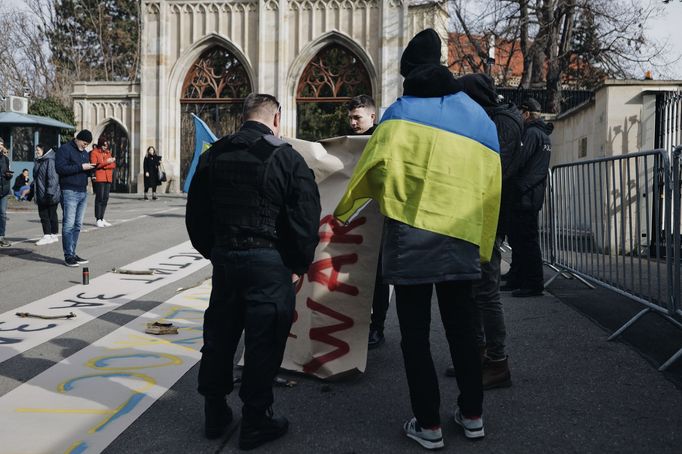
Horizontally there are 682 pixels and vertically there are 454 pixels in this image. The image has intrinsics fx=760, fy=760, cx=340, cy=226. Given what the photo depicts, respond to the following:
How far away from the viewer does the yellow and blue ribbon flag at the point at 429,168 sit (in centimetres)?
357

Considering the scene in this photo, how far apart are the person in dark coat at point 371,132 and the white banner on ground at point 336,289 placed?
468mm

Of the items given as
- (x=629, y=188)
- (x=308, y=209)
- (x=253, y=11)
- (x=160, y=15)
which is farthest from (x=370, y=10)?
(x=308, y=209)

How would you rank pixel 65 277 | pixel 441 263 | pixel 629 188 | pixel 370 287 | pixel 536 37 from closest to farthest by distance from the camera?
pixel 441 263 < pixel 370 287 < pixel 629 188 < pixel 65 277 < pixel 536 37


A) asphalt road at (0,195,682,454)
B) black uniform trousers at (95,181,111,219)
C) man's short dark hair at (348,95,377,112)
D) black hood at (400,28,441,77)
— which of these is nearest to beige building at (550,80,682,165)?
asphalt road at (0,195,682,454)

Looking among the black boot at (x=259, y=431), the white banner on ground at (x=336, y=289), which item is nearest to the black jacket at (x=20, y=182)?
the white banner on ground at (x=336, y=289)

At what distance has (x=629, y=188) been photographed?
6.07m

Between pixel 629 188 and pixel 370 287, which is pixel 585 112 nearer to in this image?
pixel 629 188

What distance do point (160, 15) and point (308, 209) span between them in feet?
107

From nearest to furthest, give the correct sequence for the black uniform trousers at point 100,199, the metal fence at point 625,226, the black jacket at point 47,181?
the metal fence at point 625,226 < the black jacket at point 47,181 < the black uniform trousers at point 100,199

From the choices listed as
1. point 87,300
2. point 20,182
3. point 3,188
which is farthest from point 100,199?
point 20,182

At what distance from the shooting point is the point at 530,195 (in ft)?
24.5

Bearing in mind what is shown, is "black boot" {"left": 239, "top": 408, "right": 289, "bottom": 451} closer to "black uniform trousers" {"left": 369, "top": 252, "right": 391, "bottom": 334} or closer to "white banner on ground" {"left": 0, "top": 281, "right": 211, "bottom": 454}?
"white banner on ground" {"left": 0, "top": 281, "right": 211, "bottom": 454}

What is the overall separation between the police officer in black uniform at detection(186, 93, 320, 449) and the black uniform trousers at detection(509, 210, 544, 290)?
4129 mm

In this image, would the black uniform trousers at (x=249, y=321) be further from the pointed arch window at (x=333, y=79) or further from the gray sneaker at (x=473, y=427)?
the pointed arch window at (x=333, y=79)
